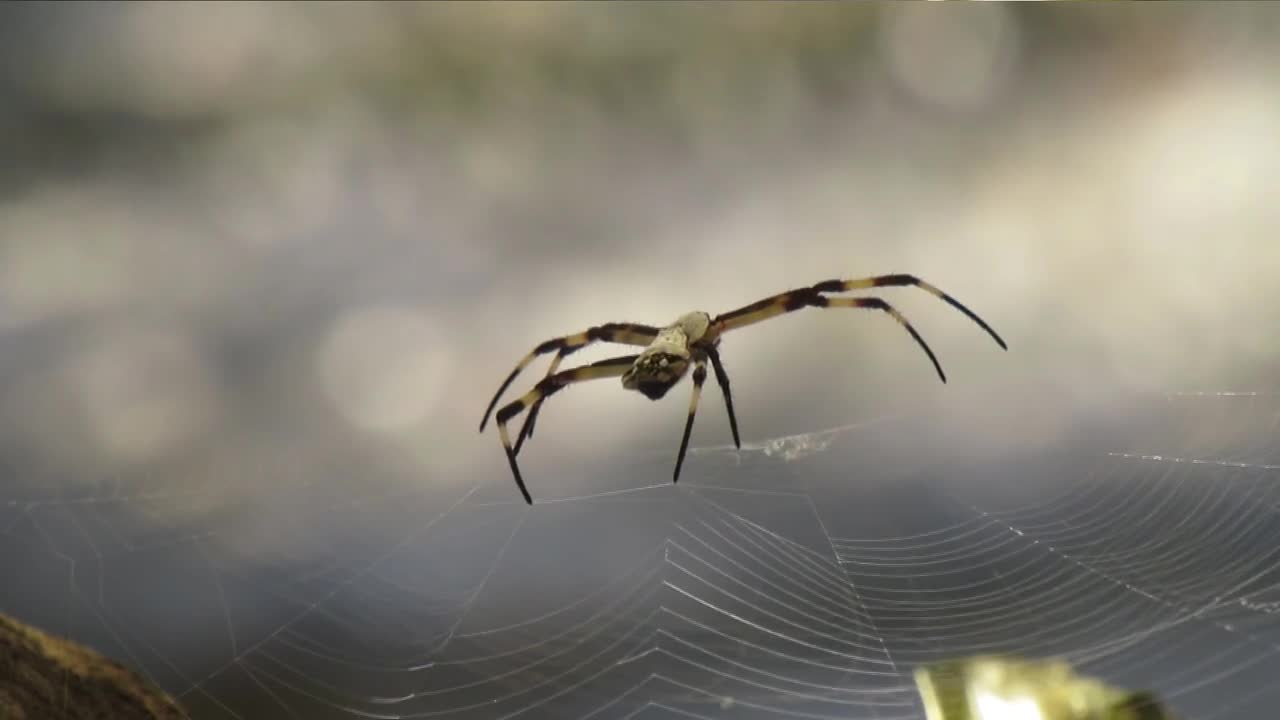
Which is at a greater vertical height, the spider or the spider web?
the spider

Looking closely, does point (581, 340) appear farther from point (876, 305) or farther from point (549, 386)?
point (876, 305)

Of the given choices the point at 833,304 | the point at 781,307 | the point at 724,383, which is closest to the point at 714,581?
the point at 724,383

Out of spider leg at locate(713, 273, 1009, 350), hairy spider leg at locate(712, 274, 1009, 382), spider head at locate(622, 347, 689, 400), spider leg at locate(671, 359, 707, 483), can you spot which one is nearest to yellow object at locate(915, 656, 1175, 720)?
spider leg at locate(671, 359, 707, 483)

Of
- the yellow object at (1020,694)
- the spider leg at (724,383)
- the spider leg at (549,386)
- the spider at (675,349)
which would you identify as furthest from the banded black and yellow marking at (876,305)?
the yellow object at (1020,694)

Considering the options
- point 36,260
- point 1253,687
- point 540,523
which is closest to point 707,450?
point 540,523

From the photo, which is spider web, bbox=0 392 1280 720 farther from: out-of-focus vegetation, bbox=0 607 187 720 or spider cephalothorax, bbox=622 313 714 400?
out-of-focus vegetation, bbox=0 607 187 720

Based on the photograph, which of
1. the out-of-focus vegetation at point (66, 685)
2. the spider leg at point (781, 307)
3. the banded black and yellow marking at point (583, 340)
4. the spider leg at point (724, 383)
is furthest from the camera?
the banded black and yellow marking at point (583, 340)

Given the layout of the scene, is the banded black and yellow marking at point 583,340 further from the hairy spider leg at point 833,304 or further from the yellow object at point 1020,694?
the yellow object at point 1020,694
